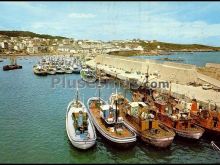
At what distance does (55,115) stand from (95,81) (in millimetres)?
29170

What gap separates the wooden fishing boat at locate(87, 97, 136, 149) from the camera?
22.1 m

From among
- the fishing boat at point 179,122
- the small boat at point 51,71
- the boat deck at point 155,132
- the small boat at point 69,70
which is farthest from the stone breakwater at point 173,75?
the small boat at point 51,71

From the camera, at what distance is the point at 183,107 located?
30.3m

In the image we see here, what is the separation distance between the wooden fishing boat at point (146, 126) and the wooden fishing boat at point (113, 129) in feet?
3.43

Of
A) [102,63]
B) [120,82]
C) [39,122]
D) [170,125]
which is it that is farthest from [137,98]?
[102,63]

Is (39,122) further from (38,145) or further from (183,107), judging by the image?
(183,107)

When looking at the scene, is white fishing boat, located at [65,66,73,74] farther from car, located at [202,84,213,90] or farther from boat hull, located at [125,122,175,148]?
boat hull, located at [125,122,175,148]

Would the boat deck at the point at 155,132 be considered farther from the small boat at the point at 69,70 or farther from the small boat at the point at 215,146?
the small boat at the point at 69,70

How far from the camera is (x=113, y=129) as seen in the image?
24.0 meters

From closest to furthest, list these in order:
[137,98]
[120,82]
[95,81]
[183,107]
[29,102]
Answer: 1. [183,107]
2. [137,98]
3. [29,102]
4. [120,82]
5. [95,81]

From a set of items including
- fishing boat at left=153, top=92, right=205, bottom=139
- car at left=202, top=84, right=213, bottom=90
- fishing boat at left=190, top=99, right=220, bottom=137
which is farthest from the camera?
car at left=202, top=84, right=213, bottom=90

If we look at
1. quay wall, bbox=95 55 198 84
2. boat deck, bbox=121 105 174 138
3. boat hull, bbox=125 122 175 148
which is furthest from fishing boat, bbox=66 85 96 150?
quay wall, bbox=95 55 198 84

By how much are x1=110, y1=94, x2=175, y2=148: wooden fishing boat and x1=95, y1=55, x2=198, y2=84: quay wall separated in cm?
2249

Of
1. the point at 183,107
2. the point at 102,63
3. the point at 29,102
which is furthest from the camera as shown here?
the point at 102,63
